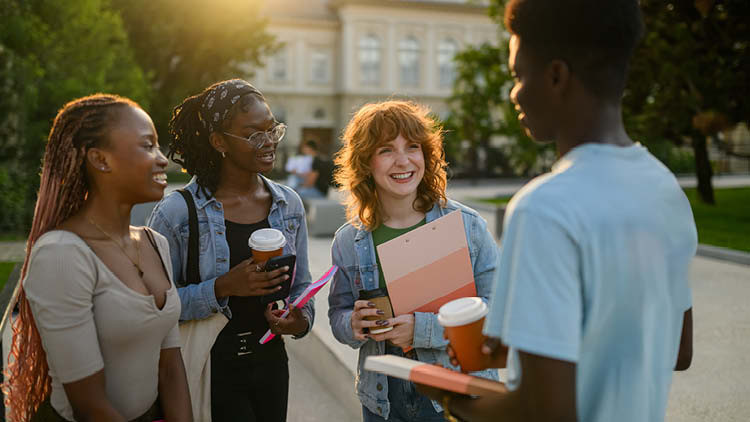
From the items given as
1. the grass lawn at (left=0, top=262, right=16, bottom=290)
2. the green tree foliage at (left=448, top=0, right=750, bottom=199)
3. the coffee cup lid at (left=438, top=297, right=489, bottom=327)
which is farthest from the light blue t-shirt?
the green tree foliage at (left=448, top=0, right=750, bottom=199)

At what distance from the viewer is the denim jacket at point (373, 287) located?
2.57 metres

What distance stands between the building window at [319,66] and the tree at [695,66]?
41.1 m

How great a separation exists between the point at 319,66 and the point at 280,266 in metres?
53.2

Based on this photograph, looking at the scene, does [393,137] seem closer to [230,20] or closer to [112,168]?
[112,168]

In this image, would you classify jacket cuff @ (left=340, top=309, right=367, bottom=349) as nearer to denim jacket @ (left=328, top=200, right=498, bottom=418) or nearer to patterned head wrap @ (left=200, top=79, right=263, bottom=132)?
denim jacket @ (left=328, top=200, right=498, bottom=418)

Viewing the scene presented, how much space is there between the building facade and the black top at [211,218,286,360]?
4979 centimetres

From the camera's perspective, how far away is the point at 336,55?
179 feet

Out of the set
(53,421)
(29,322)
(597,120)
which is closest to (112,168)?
(29,322)

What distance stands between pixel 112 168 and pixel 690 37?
14.0m

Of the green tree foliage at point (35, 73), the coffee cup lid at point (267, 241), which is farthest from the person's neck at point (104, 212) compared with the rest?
the green tree foliage at point (35, 73)

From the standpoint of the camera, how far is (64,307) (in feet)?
6.06

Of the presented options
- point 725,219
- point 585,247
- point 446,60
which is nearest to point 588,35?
point 585,247

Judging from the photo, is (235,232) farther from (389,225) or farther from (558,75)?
(558,75)

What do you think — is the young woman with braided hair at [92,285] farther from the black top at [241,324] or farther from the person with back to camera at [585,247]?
the person with back to camera at [585,247]
